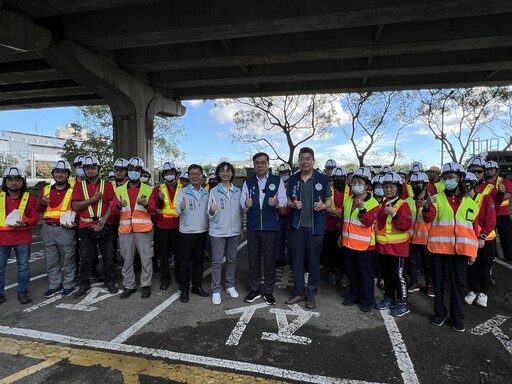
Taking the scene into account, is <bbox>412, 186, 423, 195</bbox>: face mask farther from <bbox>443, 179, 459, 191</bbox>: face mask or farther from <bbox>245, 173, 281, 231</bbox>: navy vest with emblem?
<bbox>245, 173, 281, 231</bbox>: navy vest with emblem

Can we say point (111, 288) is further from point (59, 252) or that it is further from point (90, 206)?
point (90, 206)

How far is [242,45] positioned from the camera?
11.8 meters

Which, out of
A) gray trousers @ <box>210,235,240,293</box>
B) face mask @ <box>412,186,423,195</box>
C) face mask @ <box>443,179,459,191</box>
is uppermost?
face mask @ <box>443,179,459,191</box>

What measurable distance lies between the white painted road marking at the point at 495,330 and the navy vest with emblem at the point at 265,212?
2750 mm

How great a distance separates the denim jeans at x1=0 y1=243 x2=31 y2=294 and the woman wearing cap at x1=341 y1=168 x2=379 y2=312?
4.65 m

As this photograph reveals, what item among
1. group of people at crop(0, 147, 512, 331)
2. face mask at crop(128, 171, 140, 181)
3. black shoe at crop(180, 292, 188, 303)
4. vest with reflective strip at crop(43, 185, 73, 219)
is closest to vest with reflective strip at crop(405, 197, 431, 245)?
group of people at crop(0, 147, 512, 331)

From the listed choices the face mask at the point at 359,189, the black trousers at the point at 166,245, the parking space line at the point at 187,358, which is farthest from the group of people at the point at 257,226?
the parking space line at the point at 187,358

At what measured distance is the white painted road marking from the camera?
355cm

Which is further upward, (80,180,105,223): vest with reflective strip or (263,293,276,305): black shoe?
(80,180,105,223): vest with reflective strip

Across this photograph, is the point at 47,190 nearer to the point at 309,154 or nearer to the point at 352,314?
the point at 309,154

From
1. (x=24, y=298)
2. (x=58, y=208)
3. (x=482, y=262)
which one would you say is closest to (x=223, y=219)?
(x=58, y=208)

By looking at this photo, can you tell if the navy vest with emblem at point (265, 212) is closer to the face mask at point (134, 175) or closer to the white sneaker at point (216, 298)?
the white sneaker at point (216, 298)

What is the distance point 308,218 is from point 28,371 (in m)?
3.48

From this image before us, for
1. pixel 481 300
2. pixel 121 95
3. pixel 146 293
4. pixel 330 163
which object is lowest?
pixel 481 300
